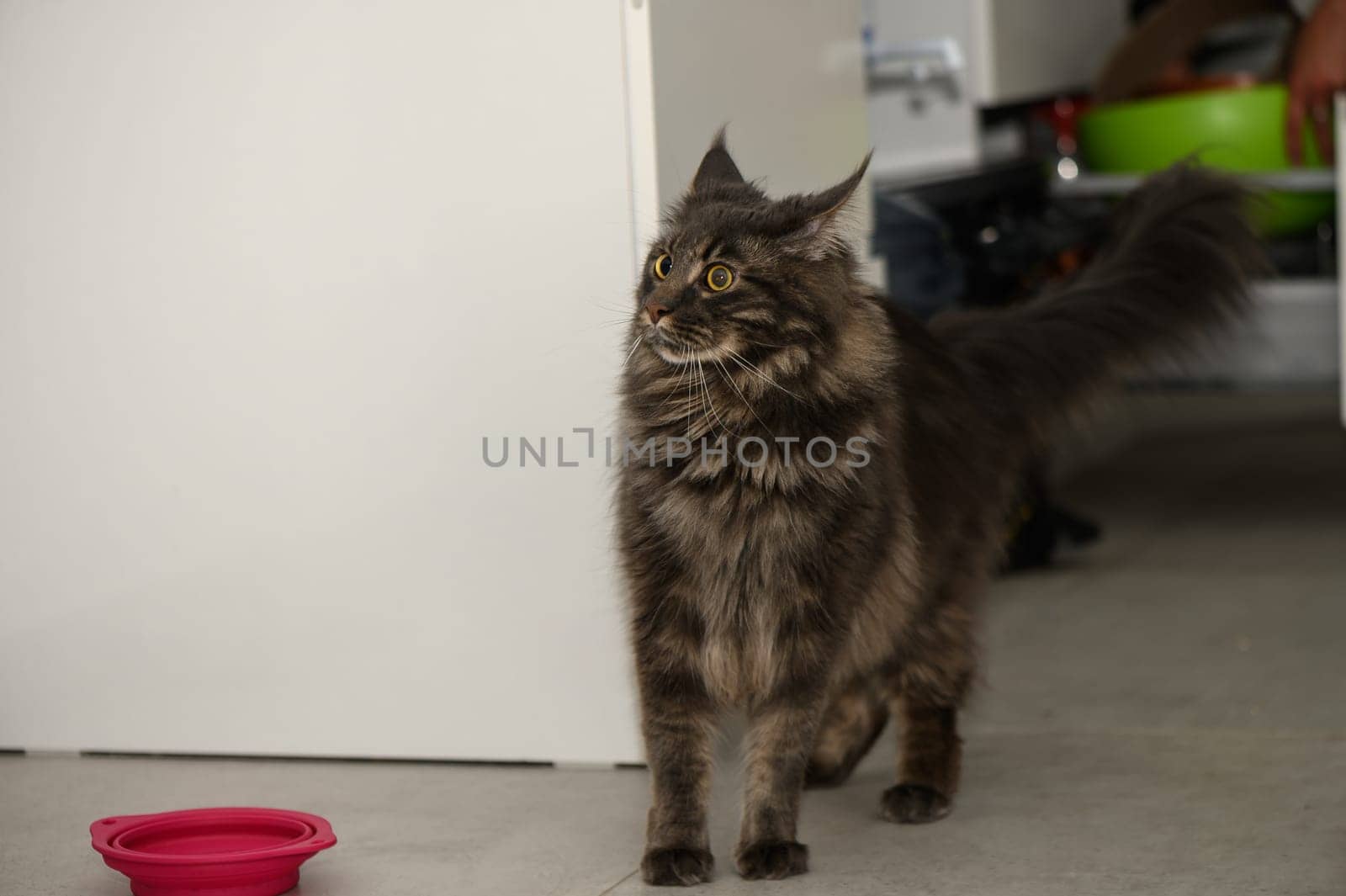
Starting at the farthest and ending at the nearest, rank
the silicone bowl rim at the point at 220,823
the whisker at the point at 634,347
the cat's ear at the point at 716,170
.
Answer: the cat's ear at the point at 716,170, the whisker at the point at 634,347, the silicone bowl rim at the point at 220,823

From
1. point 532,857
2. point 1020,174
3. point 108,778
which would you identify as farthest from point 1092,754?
point 1020,174

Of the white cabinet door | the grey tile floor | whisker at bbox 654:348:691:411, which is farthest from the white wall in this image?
whisker at bbox 654:348:691:411

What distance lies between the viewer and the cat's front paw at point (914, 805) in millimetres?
2105

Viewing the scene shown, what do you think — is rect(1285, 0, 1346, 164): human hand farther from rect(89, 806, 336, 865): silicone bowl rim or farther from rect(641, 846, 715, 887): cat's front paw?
rect(89, 806, 336, 865): silicone bowl rim

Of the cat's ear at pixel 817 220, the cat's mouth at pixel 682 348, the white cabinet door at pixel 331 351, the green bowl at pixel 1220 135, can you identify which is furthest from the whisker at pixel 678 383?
the green bowl at pixel 1220 135

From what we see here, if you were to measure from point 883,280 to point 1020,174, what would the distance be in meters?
1.17

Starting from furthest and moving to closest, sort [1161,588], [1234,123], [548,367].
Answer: [1234,123] → [1161,588] → [548,367]

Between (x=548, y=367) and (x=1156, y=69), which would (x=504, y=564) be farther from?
(x=1156, y=69)

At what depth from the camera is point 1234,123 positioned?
380cm

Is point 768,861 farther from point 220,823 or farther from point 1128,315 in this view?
point 1128,315

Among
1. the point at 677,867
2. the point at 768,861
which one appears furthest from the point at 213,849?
the point at 768,861

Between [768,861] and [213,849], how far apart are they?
751mm

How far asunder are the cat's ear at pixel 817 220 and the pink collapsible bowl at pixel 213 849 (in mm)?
966

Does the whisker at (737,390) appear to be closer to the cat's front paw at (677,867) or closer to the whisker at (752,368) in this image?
the whisker at (752,368)
